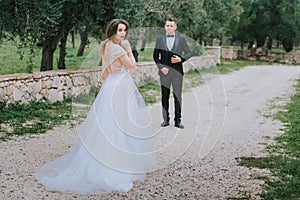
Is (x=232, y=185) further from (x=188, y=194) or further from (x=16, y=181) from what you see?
(x=16, y=181)

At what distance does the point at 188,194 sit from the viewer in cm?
467

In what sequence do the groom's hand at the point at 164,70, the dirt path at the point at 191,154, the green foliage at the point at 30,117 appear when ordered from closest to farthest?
the dirt path at the point at 191,154, the green foliage at the point at 30,117, the groom's hand at the point at 164,70

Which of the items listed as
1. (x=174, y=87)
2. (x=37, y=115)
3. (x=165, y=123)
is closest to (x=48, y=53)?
(x=37, y=115)

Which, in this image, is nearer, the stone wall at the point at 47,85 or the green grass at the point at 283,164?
the green grass at the point at 283,164

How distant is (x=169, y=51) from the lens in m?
7.54

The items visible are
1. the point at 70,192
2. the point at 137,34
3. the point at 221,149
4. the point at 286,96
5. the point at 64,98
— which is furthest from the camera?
the point at 286,96

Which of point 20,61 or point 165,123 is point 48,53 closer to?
point 20,61

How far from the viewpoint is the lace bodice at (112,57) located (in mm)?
5109

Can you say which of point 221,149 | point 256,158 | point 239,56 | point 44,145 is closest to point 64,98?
point 44,145

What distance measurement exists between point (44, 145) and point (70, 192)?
219 cm

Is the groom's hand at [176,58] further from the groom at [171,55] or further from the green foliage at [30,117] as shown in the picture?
the green foliage at [30,117]

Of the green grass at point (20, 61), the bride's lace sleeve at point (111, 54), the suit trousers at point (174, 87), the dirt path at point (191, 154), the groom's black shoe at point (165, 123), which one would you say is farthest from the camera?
the green grass at point (20, 61)

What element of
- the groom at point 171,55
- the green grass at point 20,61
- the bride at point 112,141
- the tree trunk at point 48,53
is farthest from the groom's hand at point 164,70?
the tree trunk at point 48,53

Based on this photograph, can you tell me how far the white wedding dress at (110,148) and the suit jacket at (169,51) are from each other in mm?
2343
